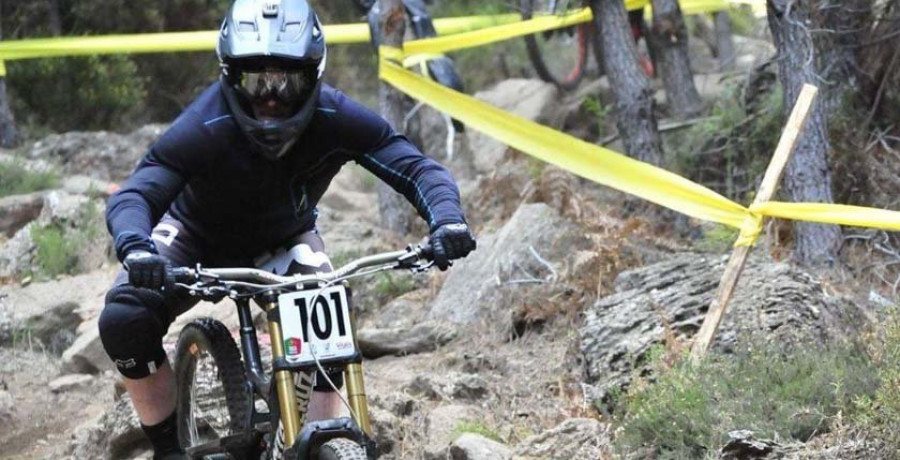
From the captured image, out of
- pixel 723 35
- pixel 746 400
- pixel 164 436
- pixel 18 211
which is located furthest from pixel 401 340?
pixel 723 35

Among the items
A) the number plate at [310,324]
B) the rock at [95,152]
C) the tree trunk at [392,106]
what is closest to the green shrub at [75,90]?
the rock at [95,152]

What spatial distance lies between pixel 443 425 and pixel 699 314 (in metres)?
1.25

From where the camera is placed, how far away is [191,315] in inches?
369

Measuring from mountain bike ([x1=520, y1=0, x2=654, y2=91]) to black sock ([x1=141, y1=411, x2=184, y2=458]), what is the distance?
5.38 metres

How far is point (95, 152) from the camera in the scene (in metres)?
15.3

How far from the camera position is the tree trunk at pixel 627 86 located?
33.4 feet

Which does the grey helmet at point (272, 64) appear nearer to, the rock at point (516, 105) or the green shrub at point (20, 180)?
the green shrub at point (20, 180)

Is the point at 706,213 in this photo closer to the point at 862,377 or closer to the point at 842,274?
the point at 842,274

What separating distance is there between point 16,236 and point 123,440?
5291 mm

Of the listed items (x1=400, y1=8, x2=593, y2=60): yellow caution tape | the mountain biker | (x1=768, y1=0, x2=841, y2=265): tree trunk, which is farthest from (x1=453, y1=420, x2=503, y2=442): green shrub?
(x1=400, y1=8, x2=593, y2=60): yellow caution tape

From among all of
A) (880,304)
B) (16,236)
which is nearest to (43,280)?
(16,236)

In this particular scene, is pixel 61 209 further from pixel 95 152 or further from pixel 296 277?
pixel 296 277

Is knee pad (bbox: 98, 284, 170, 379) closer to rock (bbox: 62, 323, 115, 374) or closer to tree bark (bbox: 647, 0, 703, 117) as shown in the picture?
rock (bbox: 62, 323, 115, 374)

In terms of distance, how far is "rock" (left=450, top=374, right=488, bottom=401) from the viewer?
7480mm
